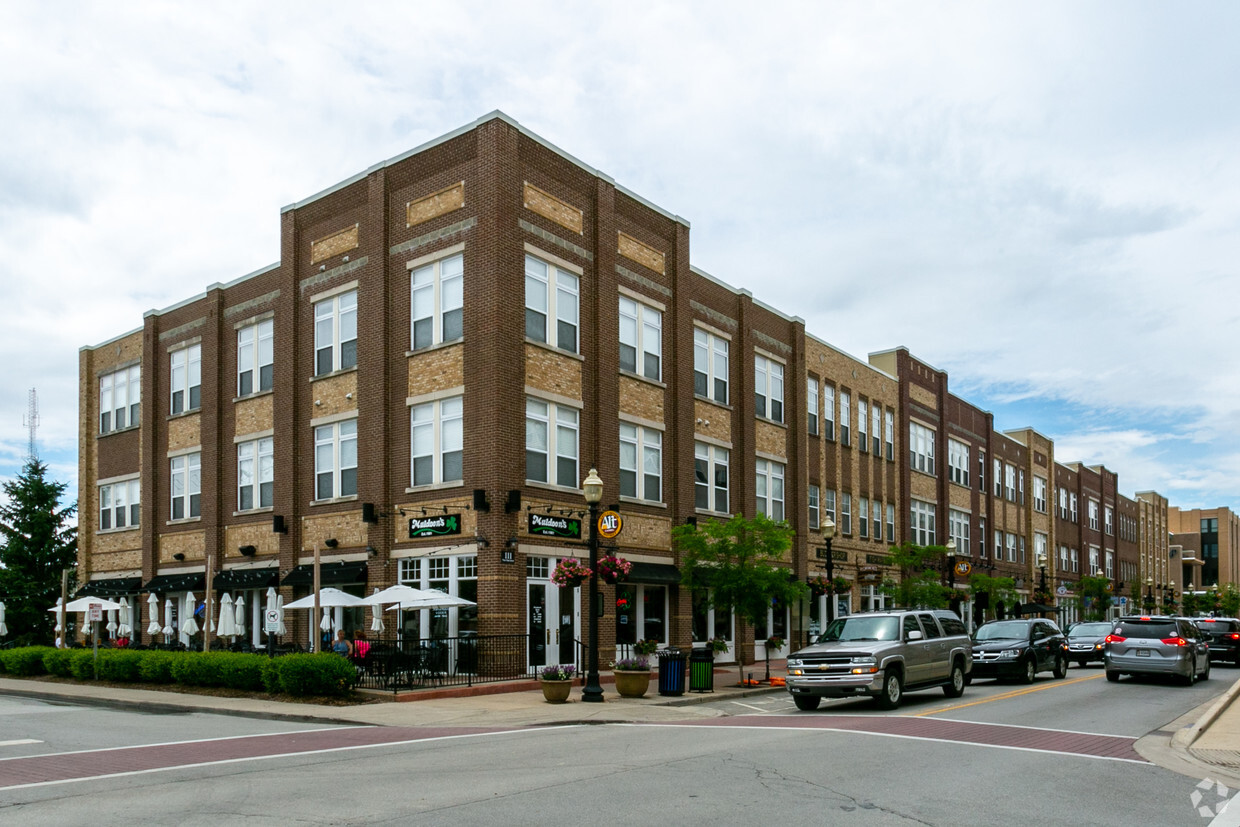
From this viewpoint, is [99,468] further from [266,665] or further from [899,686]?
[899,686]

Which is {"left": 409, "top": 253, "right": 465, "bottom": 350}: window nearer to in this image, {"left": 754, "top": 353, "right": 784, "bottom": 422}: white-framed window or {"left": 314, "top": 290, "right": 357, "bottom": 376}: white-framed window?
{"left": 314, "top": 290, "right": 357, "bottom": 376}: white-framed window

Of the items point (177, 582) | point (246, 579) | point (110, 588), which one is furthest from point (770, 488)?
point (110, 588)

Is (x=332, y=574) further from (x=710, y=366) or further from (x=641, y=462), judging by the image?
(x=710, y=366)

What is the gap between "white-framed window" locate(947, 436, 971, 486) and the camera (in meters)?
55.5

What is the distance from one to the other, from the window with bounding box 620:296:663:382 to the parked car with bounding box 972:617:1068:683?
1208cm

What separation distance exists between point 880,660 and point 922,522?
A: 33.9 metres

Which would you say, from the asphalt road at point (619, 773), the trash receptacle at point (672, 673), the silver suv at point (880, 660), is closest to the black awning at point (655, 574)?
the trash receptacle at point (672, 673)

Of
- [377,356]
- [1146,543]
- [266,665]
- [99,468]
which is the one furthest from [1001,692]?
[1146,543]

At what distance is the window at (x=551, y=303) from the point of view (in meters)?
29.2

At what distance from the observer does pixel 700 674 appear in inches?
986

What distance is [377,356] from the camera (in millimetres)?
30500

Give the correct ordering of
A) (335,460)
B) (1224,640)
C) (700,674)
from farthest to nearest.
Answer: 1. (1224,640)
2. (335,460)
3. (700,674)

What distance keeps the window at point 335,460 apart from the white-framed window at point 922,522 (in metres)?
28.5

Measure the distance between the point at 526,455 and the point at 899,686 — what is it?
11.7 metres
